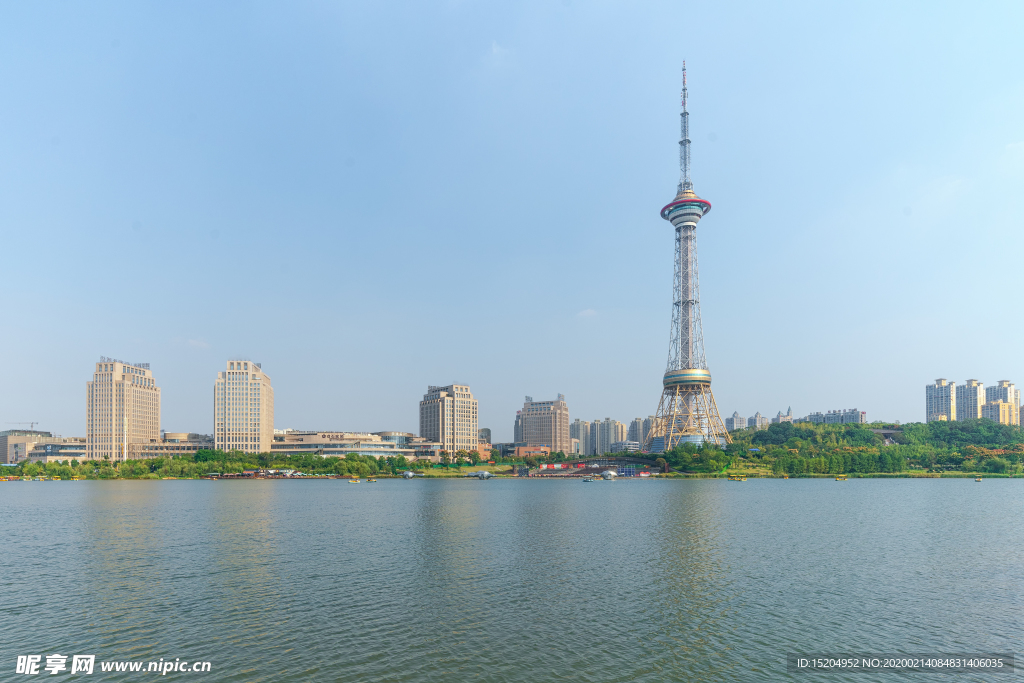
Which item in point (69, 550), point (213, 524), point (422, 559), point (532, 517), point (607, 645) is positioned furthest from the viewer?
point (532, 517)

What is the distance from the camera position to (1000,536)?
74.0 meters

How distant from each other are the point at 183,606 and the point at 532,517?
203 ft

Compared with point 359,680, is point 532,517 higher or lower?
lower

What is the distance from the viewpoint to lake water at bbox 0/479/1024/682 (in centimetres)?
3303

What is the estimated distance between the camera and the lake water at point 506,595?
33031mm

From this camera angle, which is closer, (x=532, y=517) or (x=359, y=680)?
(x=359, y=680)

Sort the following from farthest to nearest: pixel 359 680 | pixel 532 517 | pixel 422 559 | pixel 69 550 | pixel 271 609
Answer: pixel 532 517, pixel 69 550, pixel 422 559, pixel 271 609, pixel 359 680

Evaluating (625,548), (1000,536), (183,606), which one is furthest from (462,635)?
(1000,536)

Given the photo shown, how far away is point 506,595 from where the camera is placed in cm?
4556

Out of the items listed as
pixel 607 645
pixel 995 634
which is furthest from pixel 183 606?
pixel 995 634

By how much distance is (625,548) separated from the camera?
65.2 meters

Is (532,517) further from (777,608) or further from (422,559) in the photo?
(777,608)

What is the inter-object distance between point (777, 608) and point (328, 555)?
42397 millimetres

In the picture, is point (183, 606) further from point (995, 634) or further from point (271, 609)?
point (995, 634)
